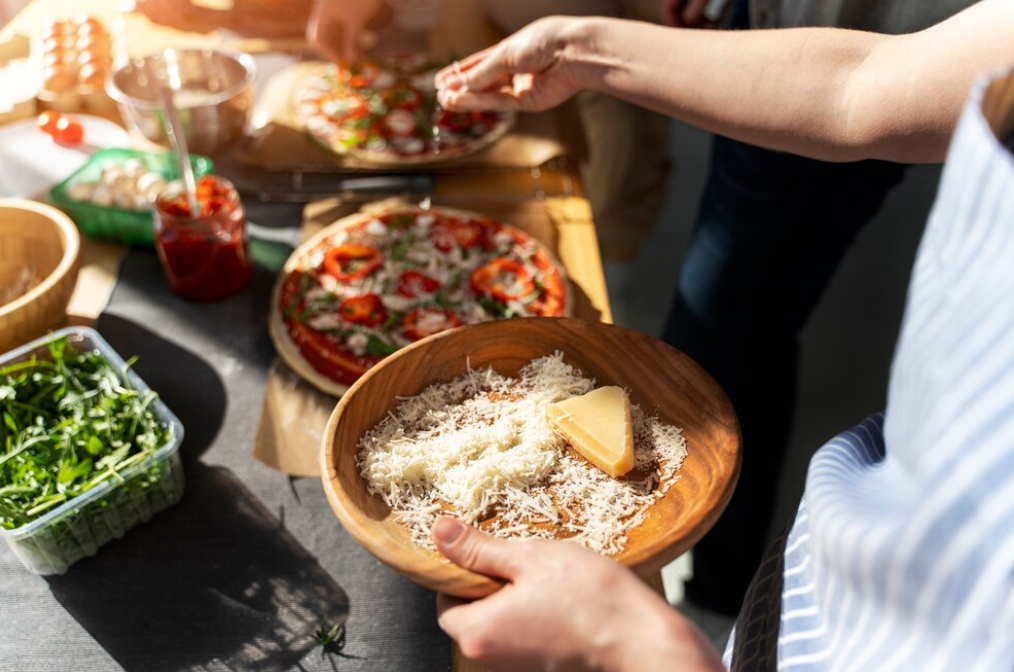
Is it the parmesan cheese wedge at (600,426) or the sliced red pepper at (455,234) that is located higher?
the parmesan cheese wedge at (600,426)

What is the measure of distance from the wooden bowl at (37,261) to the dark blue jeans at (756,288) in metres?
1.21

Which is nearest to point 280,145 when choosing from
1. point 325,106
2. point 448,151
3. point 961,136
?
point 325,106

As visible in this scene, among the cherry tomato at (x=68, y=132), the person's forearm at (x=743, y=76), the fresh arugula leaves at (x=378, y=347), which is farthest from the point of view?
the cherry tomato at (x=68, y=132)

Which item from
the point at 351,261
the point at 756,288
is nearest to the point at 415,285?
the point at 351,261

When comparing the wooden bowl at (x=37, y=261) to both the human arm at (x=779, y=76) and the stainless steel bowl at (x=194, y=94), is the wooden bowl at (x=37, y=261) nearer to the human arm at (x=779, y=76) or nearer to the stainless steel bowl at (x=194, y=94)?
the stainless steel bowl at (x=194, y=94)

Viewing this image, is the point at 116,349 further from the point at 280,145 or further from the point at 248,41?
the point at 248,41

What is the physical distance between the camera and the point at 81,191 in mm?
1518

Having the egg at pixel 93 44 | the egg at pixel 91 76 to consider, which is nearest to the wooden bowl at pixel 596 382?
the egg at pixel 91 76

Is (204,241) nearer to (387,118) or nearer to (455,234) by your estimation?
(455,234)

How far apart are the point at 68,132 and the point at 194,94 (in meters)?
0.29

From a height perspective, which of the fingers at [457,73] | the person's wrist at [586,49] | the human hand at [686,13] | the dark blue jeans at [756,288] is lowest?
the dark blue jeans at [756,288]

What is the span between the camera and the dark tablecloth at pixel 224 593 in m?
0.93

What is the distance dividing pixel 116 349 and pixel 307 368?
0.33 metres

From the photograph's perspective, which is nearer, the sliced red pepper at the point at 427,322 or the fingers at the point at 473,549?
the fingers at the point at 473,549
